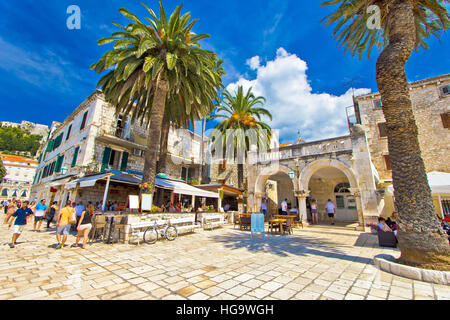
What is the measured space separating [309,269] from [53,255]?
6.90 meters

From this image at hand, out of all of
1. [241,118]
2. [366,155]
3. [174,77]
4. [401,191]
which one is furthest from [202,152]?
[401,191]

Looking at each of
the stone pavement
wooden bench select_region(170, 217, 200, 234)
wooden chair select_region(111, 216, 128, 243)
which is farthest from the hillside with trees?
the stone pavement

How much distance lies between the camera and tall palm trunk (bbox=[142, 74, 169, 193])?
9.35 m

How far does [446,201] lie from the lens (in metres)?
12.8

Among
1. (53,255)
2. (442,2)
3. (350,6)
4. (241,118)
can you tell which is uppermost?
(241,118)

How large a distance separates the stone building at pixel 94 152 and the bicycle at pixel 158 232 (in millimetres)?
6685

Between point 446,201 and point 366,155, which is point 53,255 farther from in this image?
point 446,201

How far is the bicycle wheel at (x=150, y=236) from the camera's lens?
24.1ft

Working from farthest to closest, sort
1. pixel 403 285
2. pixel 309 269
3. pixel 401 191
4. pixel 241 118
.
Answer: pixel 241 118 → pixel 401 191 → pixel 309 269 → pixel 403 285

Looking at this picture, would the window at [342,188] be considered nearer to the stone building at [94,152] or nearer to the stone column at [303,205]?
the stone column at [303,205]

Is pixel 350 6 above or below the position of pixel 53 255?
above

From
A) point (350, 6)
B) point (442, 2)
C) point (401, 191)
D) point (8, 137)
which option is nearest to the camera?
point (401, 191)

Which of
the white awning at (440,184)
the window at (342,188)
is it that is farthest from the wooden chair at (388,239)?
the window at (342,188)

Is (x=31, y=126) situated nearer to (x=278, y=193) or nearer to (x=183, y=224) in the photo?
(x=278, y=193)
